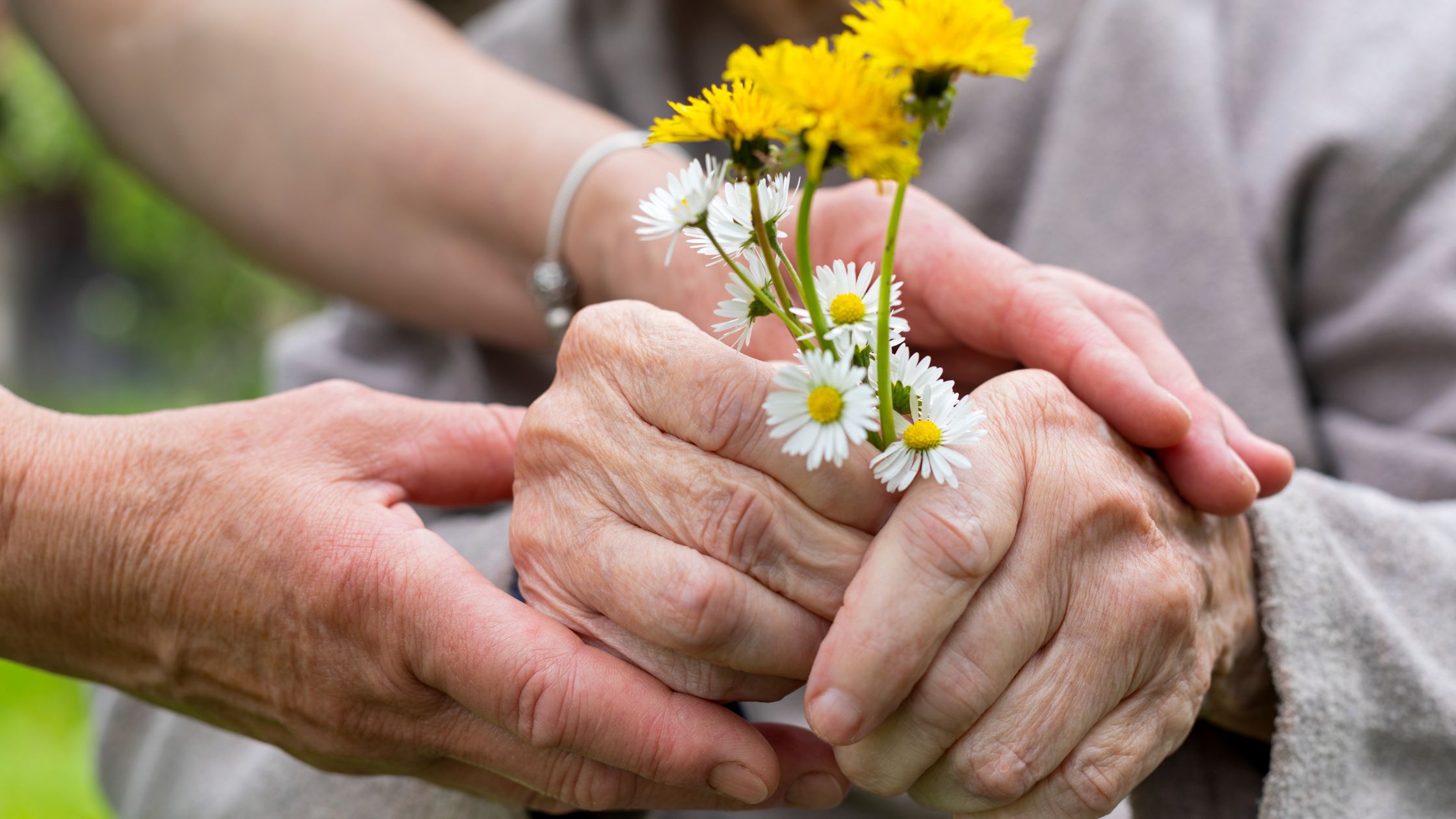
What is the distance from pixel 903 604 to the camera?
0.54 meters

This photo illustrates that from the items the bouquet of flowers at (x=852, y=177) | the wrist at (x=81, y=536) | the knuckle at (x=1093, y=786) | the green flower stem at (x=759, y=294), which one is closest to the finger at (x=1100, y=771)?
the knuckle at (x=1093, y=786)

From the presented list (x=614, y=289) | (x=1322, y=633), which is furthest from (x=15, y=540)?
(x=1322, y=633)

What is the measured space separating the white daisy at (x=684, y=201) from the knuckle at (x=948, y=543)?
21cm

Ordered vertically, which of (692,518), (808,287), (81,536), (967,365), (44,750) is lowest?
(44,750)

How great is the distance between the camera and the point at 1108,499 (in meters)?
0.61

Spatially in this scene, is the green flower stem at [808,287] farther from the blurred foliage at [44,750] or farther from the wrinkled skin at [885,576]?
the blurred foliage at [44,750]

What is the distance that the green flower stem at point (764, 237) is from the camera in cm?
49

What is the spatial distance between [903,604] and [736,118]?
0.27 meters

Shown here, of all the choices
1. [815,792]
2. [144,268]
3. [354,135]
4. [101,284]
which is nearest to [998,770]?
[815,792]

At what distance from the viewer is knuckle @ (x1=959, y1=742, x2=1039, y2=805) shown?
1.92ft

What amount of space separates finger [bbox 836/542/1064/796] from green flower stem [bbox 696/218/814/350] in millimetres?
184

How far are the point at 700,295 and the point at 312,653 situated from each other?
16.6 inches

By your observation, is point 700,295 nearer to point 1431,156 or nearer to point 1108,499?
point 1108,499

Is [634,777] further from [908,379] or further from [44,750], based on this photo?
[44,750]
